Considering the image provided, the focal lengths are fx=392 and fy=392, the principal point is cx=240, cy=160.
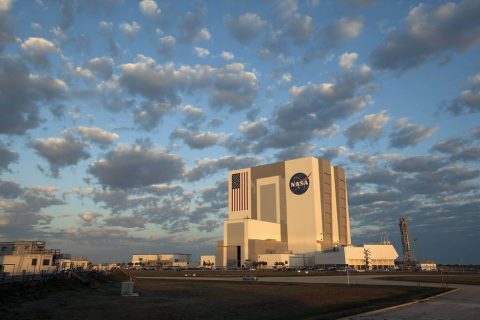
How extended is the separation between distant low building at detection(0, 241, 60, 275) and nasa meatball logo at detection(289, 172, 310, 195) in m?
125

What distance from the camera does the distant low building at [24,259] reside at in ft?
256

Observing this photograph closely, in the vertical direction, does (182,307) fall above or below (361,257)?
below

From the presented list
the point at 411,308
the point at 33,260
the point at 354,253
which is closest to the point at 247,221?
the point at 354,253

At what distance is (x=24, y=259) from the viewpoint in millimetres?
79312

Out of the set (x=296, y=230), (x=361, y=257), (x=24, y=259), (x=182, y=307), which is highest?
(x=296, y=230)

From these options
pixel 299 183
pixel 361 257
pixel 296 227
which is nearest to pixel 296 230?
pixel 296 227

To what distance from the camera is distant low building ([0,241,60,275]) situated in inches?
3073

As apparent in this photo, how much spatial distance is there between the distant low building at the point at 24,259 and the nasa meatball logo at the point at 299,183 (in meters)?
125

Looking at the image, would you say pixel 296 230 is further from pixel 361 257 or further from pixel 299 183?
pixel 361 257

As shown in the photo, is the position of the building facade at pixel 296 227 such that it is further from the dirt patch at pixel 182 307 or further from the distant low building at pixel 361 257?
the dirt patch at pixel 182 307

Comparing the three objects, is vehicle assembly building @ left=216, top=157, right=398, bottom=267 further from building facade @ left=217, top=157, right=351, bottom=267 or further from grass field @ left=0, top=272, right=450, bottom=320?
grass field @ left=0, top=272, right=450, bottom=320

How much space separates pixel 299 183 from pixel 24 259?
13775 cm

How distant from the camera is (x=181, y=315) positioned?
33.9m

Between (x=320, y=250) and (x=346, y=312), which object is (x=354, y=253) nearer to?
(x=320, y=250)
